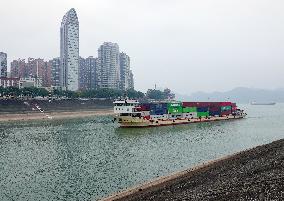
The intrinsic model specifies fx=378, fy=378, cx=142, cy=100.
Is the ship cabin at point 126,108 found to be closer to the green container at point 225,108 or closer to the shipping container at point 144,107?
the shipping container at point 144,107

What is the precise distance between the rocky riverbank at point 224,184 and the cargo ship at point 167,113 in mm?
50837

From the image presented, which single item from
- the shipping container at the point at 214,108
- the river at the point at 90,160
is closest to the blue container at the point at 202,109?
the shipping container at the point at 214,108

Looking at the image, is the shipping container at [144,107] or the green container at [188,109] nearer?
the shipping container at [144,107]

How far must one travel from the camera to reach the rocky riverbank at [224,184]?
18.9 metres

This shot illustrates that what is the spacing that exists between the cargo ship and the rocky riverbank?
5084cm

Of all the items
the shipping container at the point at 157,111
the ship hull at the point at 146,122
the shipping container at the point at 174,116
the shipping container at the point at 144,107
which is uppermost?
the shipping container at the point at 144,107

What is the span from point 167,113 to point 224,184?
71.9m

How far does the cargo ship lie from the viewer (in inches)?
3184

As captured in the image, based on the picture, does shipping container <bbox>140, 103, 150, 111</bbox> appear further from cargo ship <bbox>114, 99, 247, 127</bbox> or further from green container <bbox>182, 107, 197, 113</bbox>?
green container <bbox>182, 107, 197, 113</bbox>

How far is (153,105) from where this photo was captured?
299 ft

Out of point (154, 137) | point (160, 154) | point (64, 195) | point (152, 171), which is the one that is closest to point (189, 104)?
point (154, 137)

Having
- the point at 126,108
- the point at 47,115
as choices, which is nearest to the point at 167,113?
the point at 126,108

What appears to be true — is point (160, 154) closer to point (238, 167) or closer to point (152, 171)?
point (152, 171)

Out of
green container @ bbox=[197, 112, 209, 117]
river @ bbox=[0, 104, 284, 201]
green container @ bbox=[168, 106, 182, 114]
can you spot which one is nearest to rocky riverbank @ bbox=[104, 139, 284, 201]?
river @ bbox=[0, 104, 284, 201]
